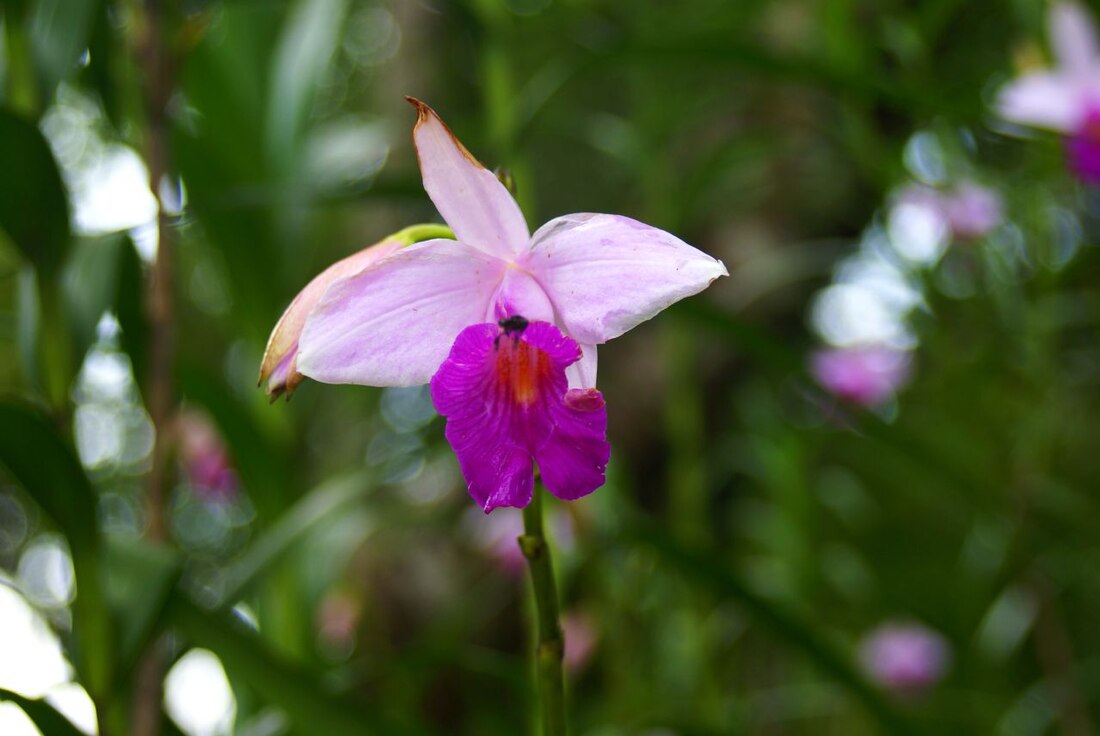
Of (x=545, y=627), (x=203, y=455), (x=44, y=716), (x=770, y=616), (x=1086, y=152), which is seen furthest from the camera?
(x=203, y=455)

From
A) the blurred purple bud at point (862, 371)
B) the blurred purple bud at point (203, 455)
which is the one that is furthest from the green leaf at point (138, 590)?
the blurred purple bud at point (862, 371)

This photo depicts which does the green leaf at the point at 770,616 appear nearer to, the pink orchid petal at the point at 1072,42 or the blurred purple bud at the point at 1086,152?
the blurred purple bud at the point at 1086,152

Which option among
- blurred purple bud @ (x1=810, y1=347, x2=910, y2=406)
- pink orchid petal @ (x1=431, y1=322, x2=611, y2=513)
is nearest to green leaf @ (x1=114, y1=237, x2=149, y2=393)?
pink orchid petal @ (x1=431, y1=322, x2=611, y2=513)

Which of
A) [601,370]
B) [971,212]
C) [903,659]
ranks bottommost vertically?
[903,659]

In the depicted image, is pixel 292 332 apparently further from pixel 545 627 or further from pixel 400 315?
pixel 545 627

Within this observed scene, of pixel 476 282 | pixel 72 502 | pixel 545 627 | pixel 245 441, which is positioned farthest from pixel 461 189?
pixel 245 441

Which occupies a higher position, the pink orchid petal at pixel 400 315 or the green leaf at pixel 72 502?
the pink orchid petal at pixel 400 315
